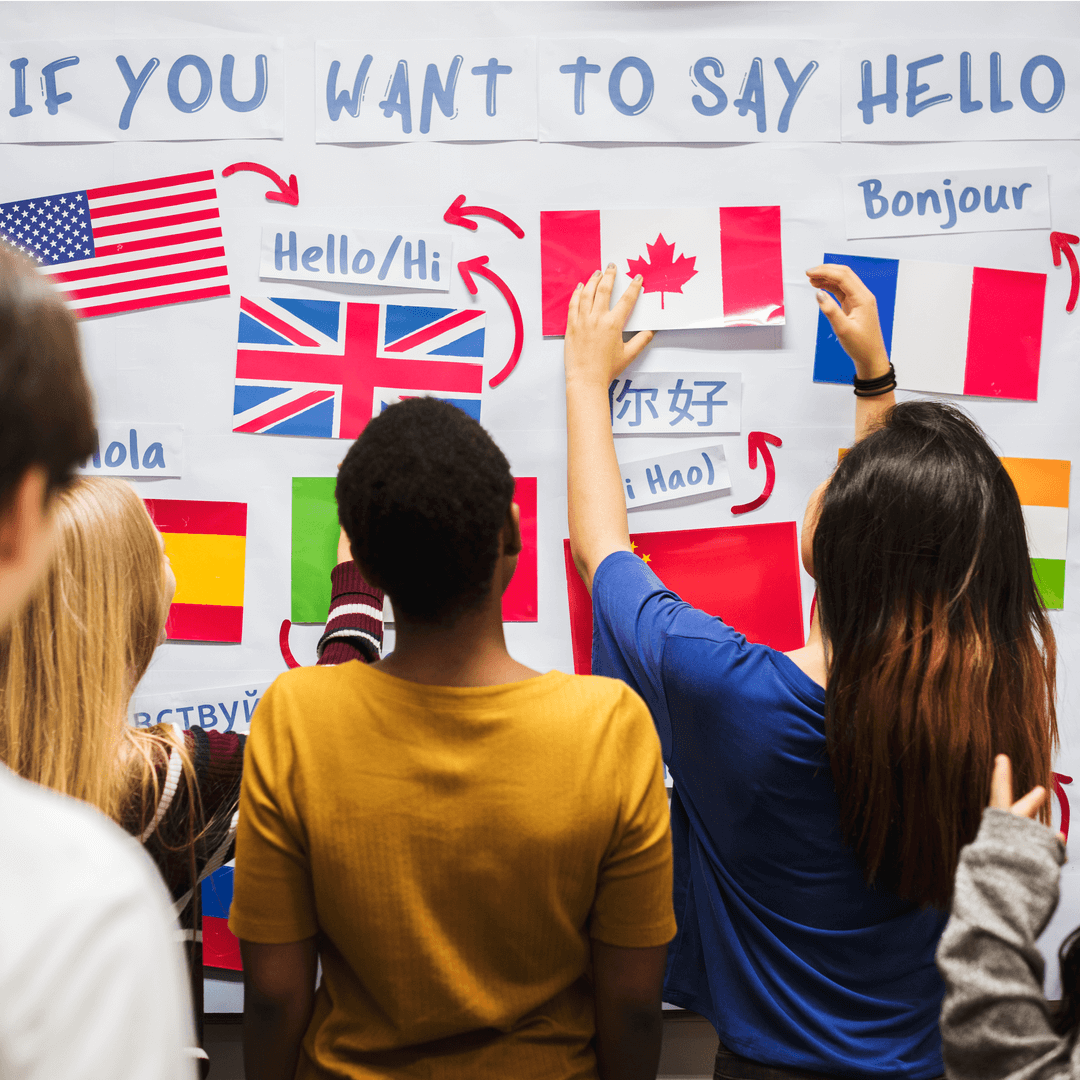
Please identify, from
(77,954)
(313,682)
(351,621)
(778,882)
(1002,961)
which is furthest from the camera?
(351,621)

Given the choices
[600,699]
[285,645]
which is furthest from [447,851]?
[285,645]

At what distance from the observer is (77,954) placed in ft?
1.03

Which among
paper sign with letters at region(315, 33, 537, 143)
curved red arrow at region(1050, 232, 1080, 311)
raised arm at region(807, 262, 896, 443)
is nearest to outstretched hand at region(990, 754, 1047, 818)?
raised arm at region(807, 262, 896, 443)

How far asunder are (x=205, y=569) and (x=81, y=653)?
1.11 feet

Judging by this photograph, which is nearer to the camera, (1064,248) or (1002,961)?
(1002,961)

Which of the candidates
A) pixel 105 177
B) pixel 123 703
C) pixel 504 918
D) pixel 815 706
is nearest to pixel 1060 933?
pixel 815 706

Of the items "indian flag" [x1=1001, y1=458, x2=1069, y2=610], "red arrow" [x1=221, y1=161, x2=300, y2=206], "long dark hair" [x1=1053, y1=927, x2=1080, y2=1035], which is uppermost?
"red arrow" [x1=221, y1=161, x2=300, y2=206]

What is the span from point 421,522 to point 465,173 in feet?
2.01

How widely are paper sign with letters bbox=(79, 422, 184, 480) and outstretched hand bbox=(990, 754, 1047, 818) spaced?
2.95ft

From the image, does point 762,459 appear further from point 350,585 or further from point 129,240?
point 129,240

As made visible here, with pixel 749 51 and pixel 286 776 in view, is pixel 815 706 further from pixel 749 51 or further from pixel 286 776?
pixel 749 51

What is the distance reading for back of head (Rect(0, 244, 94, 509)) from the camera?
32 cm

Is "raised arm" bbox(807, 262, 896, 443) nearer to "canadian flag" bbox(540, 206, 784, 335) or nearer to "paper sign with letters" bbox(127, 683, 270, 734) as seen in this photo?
"canadian flag" bbox(540, 206, 784, 335)

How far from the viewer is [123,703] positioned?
76cm
